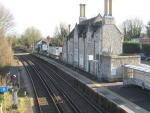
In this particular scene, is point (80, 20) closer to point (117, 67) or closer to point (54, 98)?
point (117, 67)

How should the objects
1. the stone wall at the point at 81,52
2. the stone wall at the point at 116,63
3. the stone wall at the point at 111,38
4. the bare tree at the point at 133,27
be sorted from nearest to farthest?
the stone wall at the point at 116,63 → the stone wall at the point at 111,38 → the stone wall at the point at 81,52 → the bare tree at the point at 133,27

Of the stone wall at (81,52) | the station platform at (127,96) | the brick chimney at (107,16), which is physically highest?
the brick chimney at (107,16)

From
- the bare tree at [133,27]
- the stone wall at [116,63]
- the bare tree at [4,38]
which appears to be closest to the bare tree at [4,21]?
the bare tree at [4,38]

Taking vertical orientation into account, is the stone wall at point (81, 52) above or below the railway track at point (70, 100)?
above

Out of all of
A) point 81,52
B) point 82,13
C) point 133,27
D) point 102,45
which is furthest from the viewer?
point 133,27

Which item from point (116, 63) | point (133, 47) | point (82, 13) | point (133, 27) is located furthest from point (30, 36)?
point (116, 63)

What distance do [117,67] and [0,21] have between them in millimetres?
20594

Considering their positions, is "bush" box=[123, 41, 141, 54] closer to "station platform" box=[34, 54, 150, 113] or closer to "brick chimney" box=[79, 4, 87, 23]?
"brick chimney" box=[79, 4, 87, 23]

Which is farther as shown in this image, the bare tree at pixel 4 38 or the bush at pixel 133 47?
the bush at pixel 133 47

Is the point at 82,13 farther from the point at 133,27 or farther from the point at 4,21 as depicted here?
the point at 133,27

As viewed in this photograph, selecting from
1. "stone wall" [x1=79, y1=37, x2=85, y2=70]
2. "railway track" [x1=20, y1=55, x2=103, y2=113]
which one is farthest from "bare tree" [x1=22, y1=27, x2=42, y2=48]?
"railway track" [x1=20, y1=55, x2=103, y2=113]

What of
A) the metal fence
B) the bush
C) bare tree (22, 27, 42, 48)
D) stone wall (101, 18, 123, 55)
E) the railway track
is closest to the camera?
the railway track

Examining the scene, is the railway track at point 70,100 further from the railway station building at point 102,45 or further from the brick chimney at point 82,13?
the brick chimney at point 82,13

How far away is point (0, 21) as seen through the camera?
31984 mm
